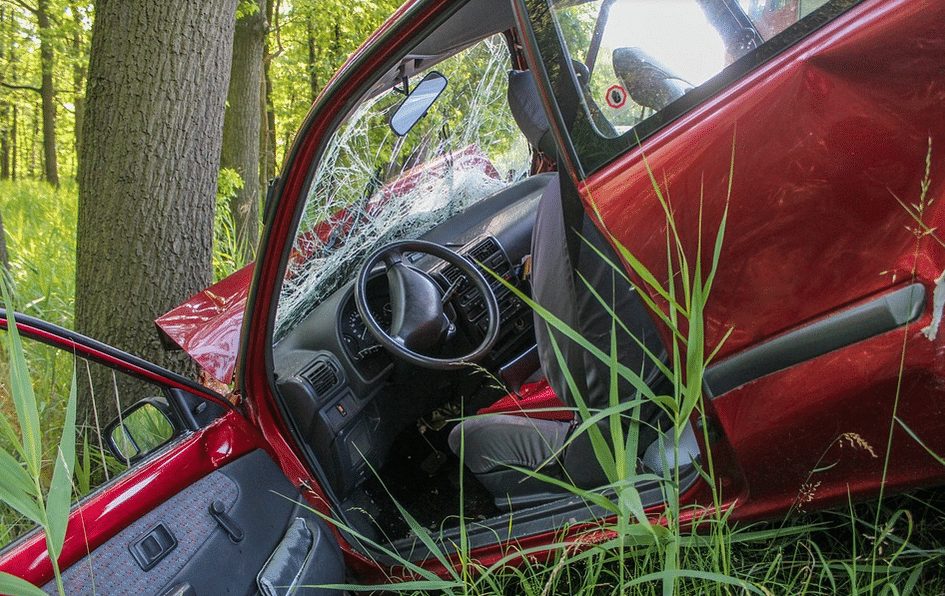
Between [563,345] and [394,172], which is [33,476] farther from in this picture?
[394,172]

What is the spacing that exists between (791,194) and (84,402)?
2921 mm

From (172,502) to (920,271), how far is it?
1726 mm

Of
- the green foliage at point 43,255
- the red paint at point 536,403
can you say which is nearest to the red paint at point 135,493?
the red paint at point 536,403

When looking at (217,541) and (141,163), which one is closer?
(217,541)

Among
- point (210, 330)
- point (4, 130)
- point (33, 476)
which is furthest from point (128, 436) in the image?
point (4, 130)

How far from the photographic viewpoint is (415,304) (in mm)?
2375

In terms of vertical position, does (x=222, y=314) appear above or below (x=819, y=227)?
below

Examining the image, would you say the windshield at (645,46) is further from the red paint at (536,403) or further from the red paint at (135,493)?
the red paint at (135,493)

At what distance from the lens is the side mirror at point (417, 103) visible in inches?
92.4

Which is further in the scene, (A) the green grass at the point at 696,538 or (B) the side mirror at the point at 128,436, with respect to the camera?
(B) the side mirror at the point at 128,436

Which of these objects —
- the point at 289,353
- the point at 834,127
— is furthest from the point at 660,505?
the point at 289,353

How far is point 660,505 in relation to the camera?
159 centimetres

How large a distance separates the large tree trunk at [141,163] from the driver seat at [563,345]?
1.68 metres

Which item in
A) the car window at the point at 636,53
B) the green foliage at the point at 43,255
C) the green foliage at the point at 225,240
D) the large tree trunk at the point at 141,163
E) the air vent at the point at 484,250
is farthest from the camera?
the green foliage at the point at 225,240
